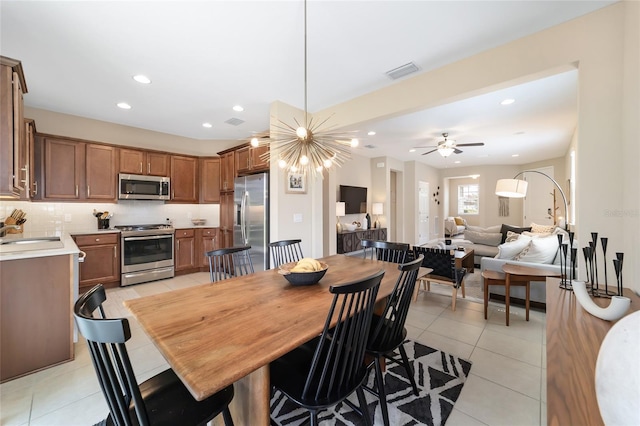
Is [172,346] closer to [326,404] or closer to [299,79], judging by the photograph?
[326,404]

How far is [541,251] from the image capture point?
3.25m

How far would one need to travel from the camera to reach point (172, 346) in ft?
3.39

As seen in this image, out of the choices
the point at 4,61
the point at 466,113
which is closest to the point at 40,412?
the point at 4,61

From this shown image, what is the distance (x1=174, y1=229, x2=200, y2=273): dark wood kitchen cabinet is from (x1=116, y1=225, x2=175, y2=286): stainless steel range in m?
0.14

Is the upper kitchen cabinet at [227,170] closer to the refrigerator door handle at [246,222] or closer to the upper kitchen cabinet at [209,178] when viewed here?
the upper kitchen cabinet at [209,178]

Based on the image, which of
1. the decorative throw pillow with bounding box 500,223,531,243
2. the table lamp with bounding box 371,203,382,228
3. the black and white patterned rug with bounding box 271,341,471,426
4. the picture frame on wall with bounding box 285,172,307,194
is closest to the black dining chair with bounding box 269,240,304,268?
the picture frame on wall with bounding box 285,172,307,194

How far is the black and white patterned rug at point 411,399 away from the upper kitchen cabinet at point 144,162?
173 inches

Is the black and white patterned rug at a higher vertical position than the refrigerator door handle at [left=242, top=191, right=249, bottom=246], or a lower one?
lower

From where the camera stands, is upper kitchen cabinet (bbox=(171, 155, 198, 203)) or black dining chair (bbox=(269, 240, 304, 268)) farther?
upper kitchen cabinet (bbox=(171, 155, 198, 203))

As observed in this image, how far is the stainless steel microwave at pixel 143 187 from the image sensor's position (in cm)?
430

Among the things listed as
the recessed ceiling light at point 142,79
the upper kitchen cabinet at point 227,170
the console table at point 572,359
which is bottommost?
the console table at point 572,359

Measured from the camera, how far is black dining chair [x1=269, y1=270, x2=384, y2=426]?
1.14 meters

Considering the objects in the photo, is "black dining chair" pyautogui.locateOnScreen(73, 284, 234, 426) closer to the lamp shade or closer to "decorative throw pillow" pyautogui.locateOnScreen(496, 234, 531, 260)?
"decorative throw pillow" pyautogui.locateOnScreen(496, 234, 531, 260)

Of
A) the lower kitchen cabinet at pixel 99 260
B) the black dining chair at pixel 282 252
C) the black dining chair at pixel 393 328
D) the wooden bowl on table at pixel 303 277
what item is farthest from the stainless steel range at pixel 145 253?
the black dining chair at pixel 393 328
